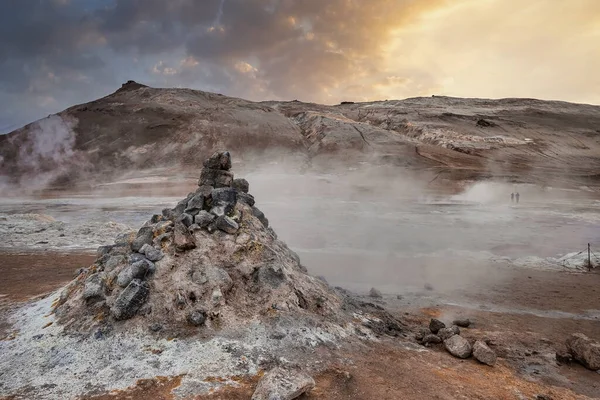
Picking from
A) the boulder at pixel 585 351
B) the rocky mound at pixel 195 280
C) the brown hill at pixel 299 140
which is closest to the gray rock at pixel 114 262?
the rocky mound at pixel 195 280

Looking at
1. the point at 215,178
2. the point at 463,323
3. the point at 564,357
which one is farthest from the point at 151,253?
the point at 564,357

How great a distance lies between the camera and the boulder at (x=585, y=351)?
4.79m

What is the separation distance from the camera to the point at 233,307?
486 cm

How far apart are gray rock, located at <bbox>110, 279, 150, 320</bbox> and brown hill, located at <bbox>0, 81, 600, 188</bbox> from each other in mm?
30064

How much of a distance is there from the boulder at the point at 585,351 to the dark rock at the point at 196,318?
15.5 feet

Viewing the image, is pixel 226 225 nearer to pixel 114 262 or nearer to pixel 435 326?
pixel 114 262

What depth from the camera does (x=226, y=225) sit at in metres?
5.65

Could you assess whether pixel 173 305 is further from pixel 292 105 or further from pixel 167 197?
pixel 292 105

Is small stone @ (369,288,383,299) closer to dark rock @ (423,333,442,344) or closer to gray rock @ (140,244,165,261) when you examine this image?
dark rock @ (423,333,442,344)

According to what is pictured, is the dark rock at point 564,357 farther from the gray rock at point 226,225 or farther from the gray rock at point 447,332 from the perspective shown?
the gray rock at point 226,225

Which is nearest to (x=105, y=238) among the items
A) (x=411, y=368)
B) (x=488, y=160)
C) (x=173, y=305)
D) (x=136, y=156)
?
(x=173, y=305)

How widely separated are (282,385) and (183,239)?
2.55 m

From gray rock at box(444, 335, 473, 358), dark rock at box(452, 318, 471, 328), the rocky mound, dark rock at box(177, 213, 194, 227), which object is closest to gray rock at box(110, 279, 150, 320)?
the rocky mound

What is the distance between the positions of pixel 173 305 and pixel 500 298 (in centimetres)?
620
